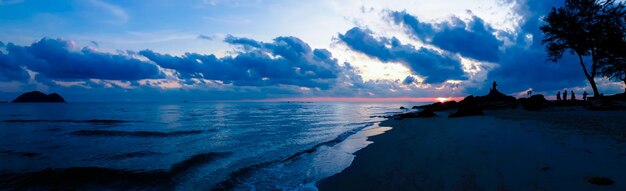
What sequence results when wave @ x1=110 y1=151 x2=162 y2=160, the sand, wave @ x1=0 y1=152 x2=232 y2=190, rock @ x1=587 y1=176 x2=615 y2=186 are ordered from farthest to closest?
1. wave @ x1=110 y1=151 x2=162 y2=160
2. wave @ x1=0 y1=152 x2=232 y2=190
3. the sand
4. rock @ x1=587 y1=176 x2=615 y2=186

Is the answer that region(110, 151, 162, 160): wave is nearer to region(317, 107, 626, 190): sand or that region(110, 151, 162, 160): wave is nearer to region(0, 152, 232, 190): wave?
region(0, 152, 232, 190): wave

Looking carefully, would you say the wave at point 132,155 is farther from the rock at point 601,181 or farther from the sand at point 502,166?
the rock at point 601,181

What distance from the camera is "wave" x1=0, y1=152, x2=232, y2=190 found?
28.9ft

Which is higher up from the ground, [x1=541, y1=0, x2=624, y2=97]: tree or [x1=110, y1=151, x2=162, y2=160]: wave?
[x1=541, y1=0, x2=624, y2=97]: tree

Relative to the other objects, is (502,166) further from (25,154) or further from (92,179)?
(25,154)

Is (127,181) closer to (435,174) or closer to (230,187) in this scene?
(230,187)

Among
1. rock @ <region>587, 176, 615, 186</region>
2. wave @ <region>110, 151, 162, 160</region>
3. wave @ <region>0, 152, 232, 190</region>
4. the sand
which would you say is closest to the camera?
rock @ <region>587, 176, 615, 186</region>

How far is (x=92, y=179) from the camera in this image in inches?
376

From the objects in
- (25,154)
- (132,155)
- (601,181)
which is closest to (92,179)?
(132,155)

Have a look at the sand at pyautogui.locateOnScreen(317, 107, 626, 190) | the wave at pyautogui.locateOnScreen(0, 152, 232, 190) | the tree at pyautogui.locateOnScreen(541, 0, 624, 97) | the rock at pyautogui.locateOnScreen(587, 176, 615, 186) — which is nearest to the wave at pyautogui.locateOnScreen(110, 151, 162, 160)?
the wave at pyautogui.locateOnScreen(0, 152, 232, 190)

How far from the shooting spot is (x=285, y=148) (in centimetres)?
1545

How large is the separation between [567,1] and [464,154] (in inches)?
1120

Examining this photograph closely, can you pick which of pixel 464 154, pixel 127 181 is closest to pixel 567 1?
pixel 464 154

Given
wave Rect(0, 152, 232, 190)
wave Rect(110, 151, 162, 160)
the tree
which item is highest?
the tree
